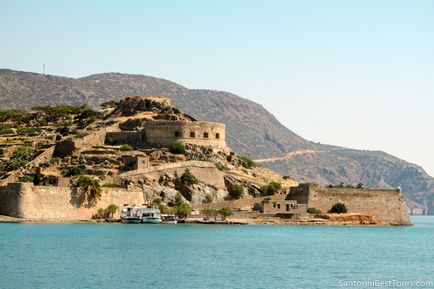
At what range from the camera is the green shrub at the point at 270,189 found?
8462cm

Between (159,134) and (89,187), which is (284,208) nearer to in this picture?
(159,134)

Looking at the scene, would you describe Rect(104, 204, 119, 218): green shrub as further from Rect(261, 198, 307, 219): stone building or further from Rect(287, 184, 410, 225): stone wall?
Rect(287, 184, 410, 225): stone wall

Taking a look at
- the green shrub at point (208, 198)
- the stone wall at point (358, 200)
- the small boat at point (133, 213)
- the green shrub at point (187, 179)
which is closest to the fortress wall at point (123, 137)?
the green shrub at point (187, 179)

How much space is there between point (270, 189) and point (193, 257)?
116 feet

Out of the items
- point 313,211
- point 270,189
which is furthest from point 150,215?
point 313,211

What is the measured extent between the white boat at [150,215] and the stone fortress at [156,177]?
212 cm

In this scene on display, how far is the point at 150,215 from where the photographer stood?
7619 cm

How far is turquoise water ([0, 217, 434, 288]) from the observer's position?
40.5 metres

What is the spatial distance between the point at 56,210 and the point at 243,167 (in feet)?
79.0

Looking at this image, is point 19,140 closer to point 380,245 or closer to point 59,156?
point 59,156

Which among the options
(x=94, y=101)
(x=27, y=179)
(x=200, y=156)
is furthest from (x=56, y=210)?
(x=94, y=101)

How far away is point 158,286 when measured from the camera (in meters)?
38.8

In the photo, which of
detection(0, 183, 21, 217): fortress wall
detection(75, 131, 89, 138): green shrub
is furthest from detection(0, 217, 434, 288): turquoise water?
detection(75, 131, 89, 138): green shrub

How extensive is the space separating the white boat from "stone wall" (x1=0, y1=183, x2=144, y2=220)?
333 cm
